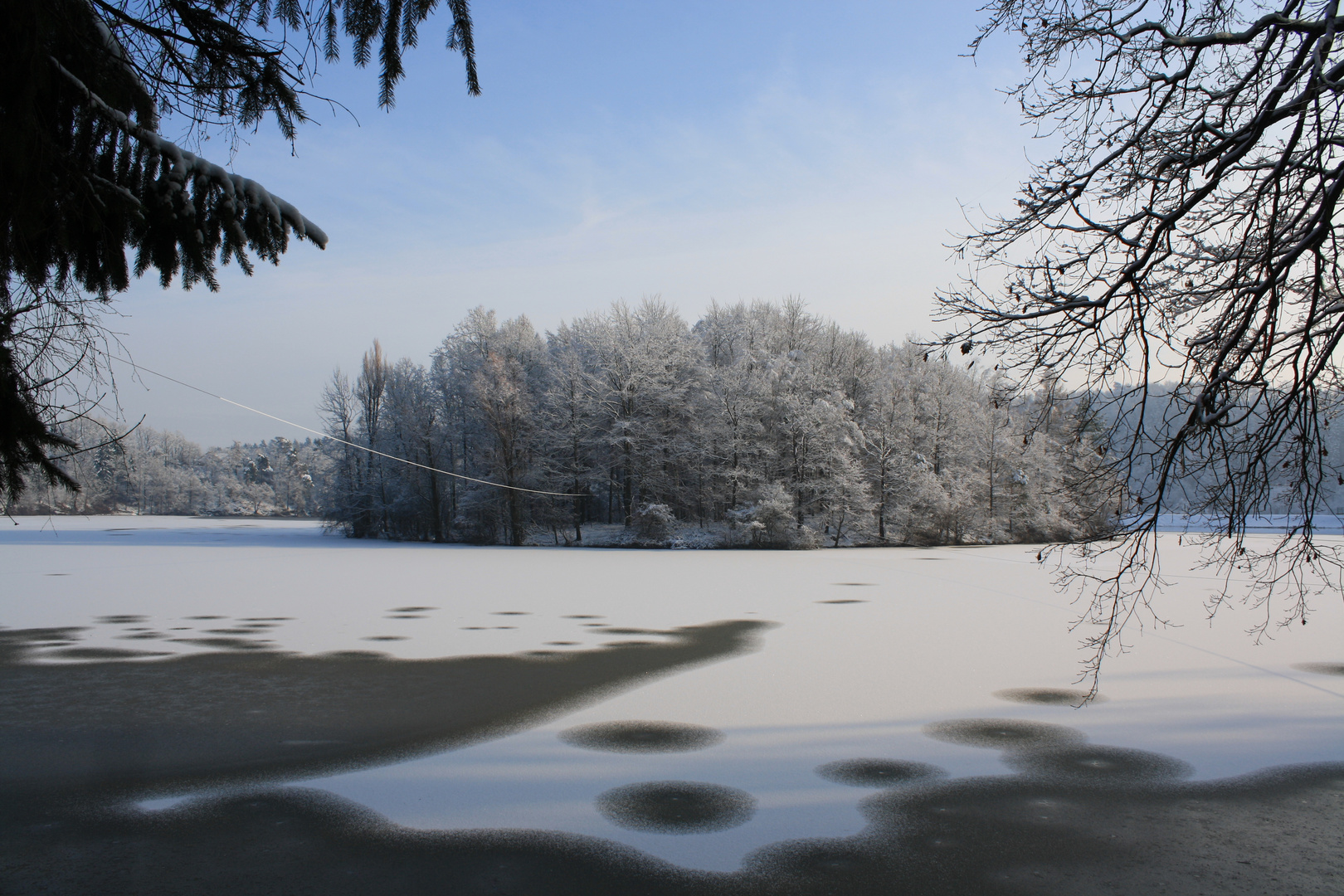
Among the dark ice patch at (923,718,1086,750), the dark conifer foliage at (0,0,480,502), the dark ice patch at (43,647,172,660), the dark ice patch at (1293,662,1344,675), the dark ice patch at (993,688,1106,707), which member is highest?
the dark conifer foliage at (0,0,480,502)

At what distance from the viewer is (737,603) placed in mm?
13328

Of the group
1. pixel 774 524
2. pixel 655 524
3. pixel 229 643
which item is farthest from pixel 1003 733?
pixel 655 524

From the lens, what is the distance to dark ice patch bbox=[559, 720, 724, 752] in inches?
228

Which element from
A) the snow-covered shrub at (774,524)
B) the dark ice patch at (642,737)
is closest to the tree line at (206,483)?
the snow-covered shrub at (774,524)

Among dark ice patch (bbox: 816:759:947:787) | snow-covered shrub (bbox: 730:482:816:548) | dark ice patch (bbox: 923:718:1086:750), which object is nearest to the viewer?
dark ice patch (bbox: 816:759:947:787)

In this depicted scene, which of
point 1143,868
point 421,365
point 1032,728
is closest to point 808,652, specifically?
point 1032,728

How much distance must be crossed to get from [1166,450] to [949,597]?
1069 centimetres

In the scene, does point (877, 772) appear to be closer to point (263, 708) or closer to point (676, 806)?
Result: point (676, 806)

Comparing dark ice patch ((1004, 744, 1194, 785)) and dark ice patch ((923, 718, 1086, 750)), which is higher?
dark ice patch ((923, 718, 1086, 750))

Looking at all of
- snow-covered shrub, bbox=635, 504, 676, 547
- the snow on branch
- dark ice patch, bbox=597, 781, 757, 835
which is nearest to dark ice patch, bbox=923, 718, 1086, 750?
dark ice patch, bbox=597, 781, 757, 835

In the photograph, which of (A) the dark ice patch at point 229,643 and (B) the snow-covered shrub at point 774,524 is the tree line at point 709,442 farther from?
(A) the dark ice patch at point 229,643

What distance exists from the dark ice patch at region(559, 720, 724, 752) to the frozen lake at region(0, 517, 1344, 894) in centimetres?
3

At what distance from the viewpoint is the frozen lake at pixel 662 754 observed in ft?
12.9

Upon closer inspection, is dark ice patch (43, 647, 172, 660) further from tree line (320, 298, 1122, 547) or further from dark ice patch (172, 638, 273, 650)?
tree line (320, 298, 1122, 547)
